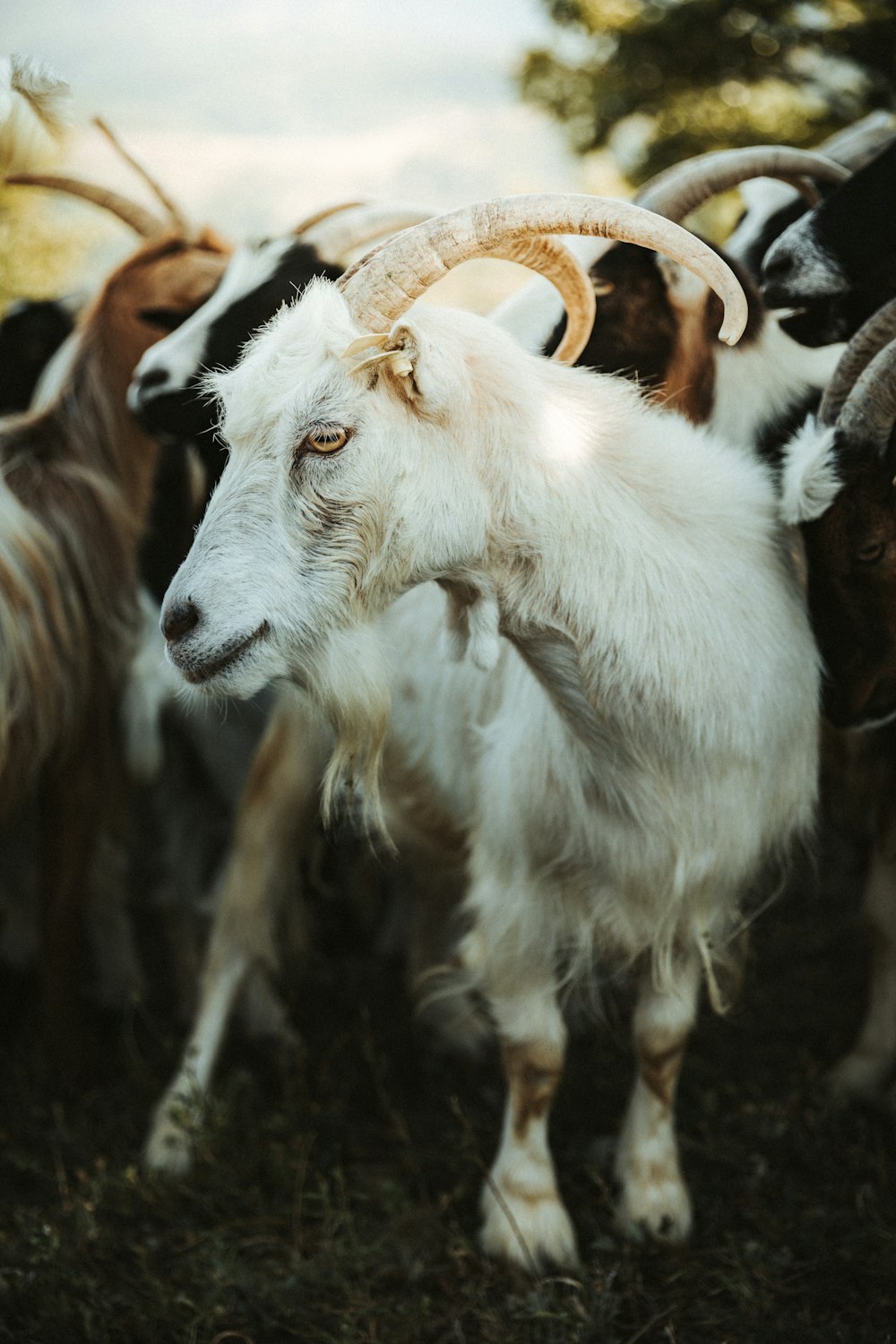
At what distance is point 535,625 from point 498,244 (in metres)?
0.73

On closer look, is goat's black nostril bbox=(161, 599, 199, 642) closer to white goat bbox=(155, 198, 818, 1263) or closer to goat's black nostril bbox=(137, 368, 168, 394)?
white goat bbox=(155, 198, 818, 1263)

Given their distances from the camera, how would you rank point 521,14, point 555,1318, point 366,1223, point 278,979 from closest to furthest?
point 555,1318
point 366,1223
point 278,979
point 521,14

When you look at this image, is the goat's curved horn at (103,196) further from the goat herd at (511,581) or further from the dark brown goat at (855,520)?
the dark brown goat at (855,520)

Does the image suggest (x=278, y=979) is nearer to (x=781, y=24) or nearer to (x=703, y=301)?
(x=703, y=301)

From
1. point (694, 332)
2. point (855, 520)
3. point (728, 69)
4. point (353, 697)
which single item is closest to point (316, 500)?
point (353, 697)

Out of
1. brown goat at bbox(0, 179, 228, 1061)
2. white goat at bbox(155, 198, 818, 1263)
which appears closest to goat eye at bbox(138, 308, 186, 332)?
Answer: brown goat at bbox(0, 179, 228, 1061)

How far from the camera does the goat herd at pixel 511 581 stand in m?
2.10

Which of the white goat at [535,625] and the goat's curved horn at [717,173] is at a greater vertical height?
the goat's curved horn at [717,173]

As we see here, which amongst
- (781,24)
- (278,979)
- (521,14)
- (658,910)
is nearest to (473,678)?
(658,910)

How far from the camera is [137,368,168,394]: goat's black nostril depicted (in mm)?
3025

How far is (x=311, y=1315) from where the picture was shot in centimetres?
258

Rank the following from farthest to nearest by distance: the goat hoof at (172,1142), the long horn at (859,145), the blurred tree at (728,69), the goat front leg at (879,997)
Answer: the blurred tree at (728,69)
the long horn at (859,145)
the goat front leg at (879,997)
the goat hoof at (172,1142)

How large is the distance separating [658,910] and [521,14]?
848 cm

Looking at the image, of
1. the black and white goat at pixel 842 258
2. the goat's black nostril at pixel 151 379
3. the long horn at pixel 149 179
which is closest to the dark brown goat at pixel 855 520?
the black and white goat at pixel 842 258
